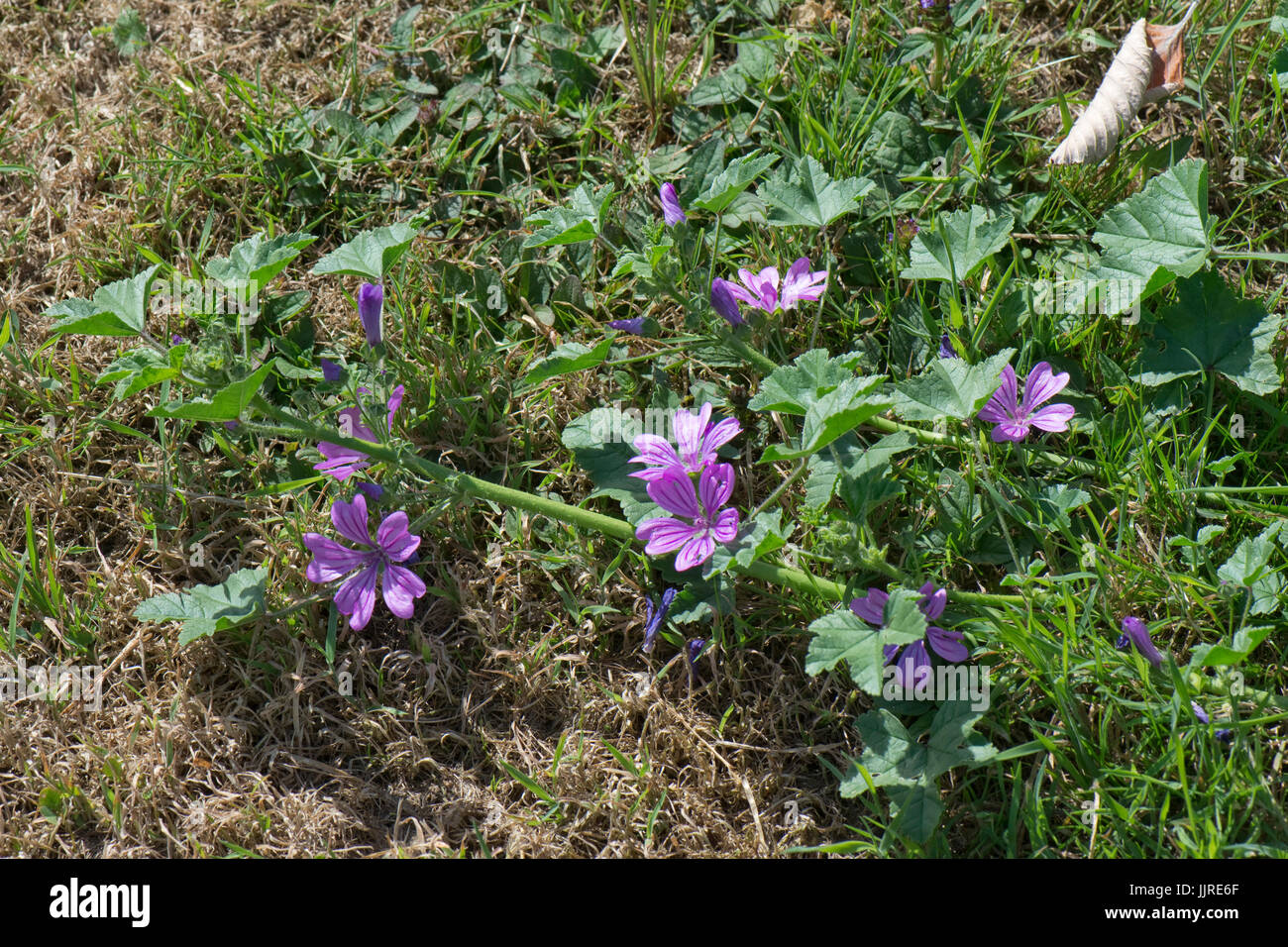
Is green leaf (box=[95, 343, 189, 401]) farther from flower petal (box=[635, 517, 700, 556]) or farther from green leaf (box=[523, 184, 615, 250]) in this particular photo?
flower petal (box=[635, 517, 700, 556])

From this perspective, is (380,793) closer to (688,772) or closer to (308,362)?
(688,772)

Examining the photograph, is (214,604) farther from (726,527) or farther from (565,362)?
(726,527)

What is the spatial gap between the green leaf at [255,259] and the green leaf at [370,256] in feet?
0.28

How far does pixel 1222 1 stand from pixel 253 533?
3.22 m

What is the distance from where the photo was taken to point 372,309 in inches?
104

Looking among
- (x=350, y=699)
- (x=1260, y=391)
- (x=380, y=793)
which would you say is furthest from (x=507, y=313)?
(x=1260, y=391)

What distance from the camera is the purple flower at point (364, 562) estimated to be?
8.34 feet

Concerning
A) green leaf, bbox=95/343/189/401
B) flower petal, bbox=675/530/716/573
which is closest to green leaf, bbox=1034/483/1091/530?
flower petal, bbox=675/530/716/573

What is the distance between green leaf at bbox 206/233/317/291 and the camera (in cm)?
262

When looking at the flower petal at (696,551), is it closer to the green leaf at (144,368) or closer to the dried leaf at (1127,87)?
the green leaf at (144,368)

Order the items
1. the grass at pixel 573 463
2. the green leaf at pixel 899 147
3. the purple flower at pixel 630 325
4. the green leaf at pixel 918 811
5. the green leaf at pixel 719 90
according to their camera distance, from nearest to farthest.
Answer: the green leaf at pixel 918 811
the grass at pixel 573 463
the purple flower at pixel 630 325
the green leaf at pixel 899 147
the green leaf at pixel 719 90

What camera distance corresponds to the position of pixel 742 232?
10.5 ft

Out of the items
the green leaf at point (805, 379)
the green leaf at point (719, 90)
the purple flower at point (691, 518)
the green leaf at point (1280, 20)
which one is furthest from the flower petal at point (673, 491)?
the green leaf at point (1280, 20)
